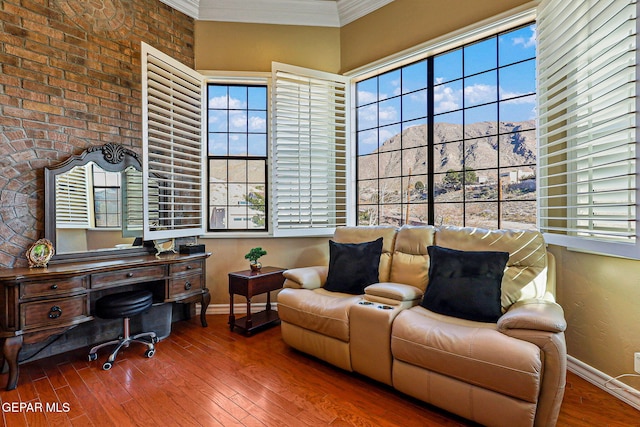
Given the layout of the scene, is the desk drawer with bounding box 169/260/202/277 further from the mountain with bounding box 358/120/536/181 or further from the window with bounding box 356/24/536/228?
the mountain with bounding box 358/120/536/181

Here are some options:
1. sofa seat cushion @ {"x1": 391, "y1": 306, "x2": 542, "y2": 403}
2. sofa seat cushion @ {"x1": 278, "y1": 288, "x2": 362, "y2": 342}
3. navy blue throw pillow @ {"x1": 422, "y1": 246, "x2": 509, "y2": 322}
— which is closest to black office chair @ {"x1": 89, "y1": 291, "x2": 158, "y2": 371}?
sofa seat cushion @ {"x1": 278, "y1": 288, "x2": 362, "y2": 342}

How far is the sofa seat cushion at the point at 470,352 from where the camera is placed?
1561 mm

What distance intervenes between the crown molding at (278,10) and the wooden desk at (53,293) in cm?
285

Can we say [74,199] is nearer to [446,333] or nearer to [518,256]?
[446,333]

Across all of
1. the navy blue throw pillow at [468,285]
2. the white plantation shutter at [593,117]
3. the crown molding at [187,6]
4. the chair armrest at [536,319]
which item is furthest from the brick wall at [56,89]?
the white plantation shutter at [593,117]

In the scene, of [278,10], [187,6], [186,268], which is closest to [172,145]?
[186,268]

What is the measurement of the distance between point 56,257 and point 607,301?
4.16 metres

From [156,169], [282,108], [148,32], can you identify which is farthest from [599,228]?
[148,32]

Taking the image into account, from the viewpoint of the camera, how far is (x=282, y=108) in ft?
11.8

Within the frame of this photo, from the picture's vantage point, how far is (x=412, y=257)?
273 cm

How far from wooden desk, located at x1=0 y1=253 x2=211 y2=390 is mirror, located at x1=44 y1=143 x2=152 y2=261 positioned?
0.20 meters

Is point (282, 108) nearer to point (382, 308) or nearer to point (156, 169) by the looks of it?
point (156, 169)

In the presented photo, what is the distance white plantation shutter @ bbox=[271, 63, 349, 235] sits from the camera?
141 inches

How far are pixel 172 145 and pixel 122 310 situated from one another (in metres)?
1.61
